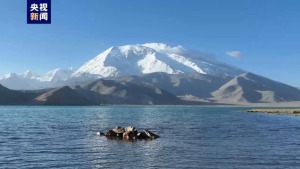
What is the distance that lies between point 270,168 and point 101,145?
2585 centimetres

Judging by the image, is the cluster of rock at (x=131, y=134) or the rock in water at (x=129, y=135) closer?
the rock in water at (x=129, y=135)

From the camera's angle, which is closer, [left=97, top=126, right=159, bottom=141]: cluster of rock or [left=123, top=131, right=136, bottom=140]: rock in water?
[left=123, top=131, right=136, bottom=140]: rock in water

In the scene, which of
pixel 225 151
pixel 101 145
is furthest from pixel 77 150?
pixel 225 151

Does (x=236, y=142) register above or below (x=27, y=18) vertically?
below

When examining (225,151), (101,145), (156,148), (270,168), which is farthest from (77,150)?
(270,168)

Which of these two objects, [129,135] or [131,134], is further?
[131,134]

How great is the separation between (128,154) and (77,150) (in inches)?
292

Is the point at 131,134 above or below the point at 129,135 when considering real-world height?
above

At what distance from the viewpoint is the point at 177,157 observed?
45.8 meters

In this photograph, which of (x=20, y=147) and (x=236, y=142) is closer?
(x=20, y=147)

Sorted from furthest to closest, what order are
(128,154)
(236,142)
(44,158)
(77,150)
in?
1. (236,142)
2. (77,150)
3. (128,154)
4. (44,158)

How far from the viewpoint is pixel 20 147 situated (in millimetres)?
54781

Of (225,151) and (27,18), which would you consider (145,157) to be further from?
(27,18)

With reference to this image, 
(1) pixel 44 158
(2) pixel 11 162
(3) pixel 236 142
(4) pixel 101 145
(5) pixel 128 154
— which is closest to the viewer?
(2) pixel 11 162
